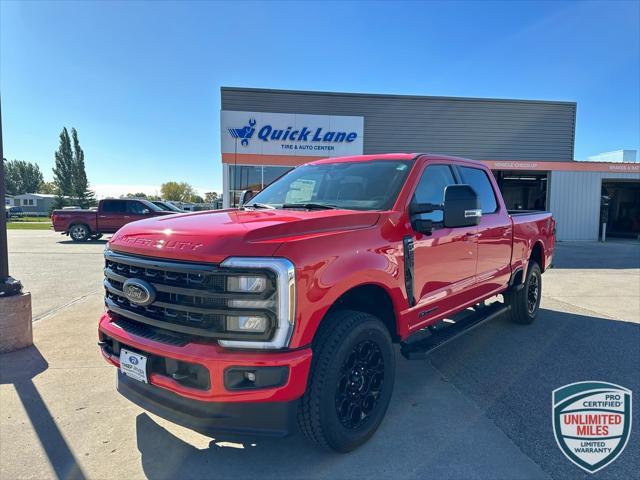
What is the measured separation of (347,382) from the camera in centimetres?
263

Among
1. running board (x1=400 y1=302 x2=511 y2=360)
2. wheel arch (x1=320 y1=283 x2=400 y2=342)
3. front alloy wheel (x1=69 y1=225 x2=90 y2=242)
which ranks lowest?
front alloy wheel (x1=69 y1=225 x2=90 y2=242)

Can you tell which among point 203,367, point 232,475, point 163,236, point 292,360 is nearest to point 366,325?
point 292,360

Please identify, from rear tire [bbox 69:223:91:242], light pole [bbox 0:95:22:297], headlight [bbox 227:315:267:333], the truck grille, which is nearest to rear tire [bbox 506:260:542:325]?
headlight [bbox 227:315:267:333]

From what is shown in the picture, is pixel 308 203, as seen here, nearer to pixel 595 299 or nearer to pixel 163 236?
pixel 163 236

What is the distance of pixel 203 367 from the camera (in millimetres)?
2217

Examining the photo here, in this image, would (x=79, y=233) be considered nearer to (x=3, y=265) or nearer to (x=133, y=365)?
(x=3, y=265)

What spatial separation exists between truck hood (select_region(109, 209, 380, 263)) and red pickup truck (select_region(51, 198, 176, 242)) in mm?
15244

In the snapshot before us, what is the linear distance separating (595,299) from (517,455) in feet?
19.6

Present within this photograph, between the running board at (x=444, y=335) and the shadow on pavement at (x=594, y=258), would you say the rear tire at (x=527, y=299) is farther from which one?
the shadow on pavement at (x=594, y=258)

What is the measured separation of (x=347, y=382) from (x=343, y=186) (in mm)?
1710

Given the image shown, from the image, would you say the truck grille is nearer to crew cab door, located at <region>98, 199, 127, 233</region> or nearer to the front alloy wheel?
crew cab door, located at <region>98, 199, 127, 233</region>

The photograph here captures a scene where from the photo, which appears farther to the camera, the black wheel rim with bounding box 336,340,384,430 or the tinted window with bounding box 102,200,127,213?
the tinted window with bounding box 102,200,127,213

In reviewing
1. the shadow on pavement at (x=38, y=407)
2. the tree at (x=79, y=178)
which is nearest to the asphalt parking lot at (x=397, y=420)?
the shadow on pavement at (x=38, y=407)
